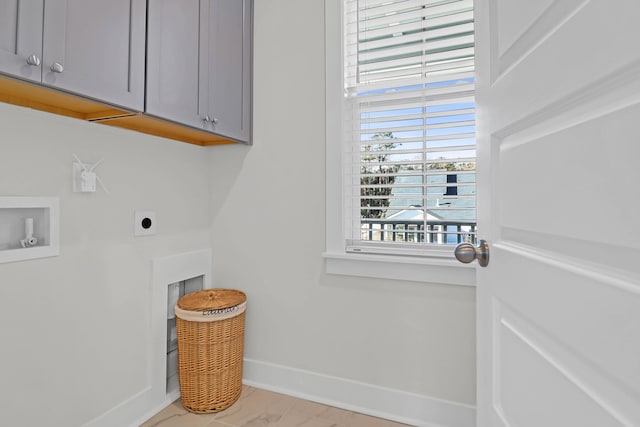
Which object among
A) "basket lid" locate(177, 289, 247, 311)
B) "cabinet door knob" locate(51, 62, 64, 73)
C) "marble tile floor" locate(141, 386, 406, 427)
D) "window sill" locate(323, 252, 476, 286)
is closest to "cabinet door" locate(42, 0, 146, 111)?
"cabinet door knob" locate(51, 62, 64, 73)

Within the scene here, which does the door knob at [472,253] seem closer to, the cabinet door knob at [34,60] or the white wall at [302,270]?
the white wall at [302,270]

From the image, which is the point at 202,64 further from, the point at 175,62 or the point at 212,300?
the point at 212,300

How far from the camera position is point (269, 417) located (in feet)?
5.05

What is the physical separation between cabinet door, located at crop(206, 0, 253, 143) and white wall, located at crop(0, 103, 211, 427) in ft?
1.09

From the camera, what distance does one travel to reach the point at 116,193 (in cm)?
141

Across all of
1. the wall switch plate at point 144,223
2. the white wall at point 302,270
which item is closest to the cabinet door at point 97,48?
the wall switch plate at point 144,223

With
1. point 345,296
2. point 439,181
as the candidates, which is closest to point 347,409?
point 345,296

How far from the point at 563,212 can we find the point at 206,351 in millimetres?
1507

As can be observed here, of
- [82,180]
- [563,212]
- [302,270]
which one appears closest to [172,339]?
[302,270]

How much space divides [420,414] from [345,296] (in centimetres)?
Result: 61

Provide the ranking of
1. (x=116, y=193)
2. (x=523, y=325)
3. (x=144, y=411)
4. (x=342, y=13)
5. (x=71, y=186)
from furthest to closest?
(x=342, y=13) → (x=144, y=411) → (x=116, y=193) → (x=71, y=186) → (x=523, y=325)

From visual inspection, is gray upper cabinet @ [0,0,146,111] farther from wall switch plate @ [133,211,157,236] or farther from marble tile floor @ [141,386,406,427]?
marble tile floor @ [141,386,406,427]

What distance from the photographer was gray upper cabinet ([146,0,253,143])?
4.09ft

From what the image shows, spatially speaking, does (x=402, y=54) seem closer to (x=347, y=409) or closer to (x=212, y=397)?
(x=347, y=409)
